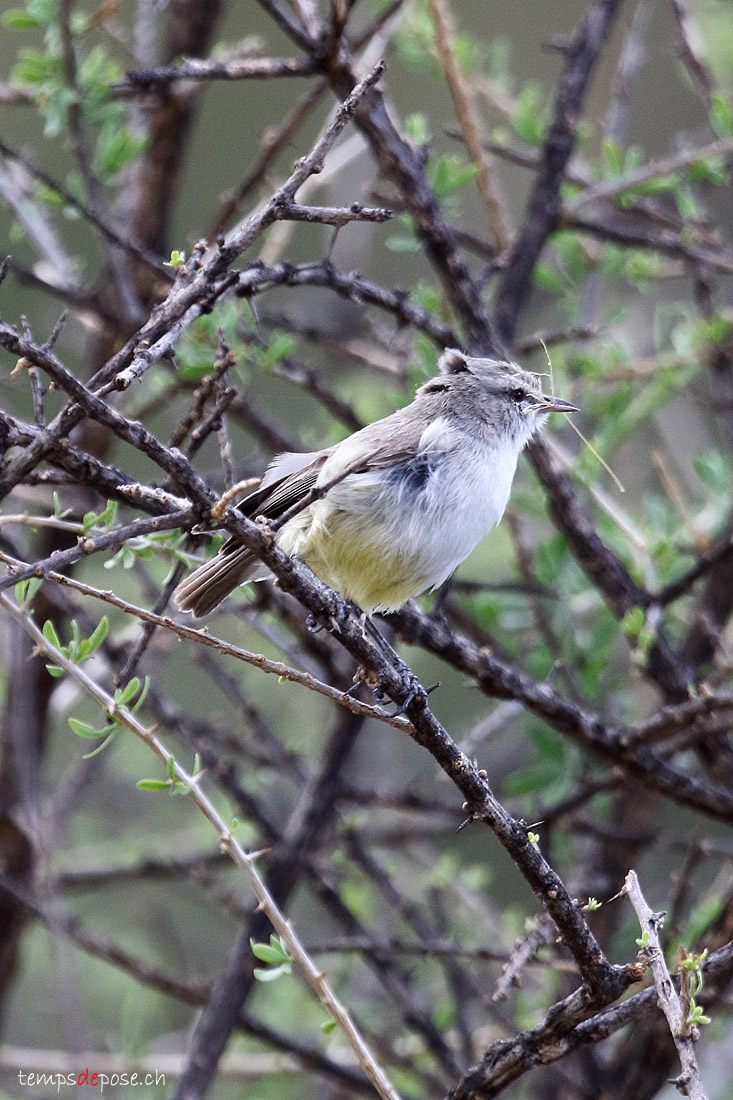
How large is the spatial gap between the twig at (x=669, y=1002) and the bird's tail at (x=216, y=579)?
47.7 inches

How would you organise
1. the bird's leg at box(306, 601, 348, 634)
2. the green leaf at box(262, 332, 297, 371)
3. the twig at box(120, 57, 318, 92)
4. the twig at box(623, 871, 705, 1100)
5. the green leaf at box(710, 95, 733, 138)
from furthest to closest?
the green leaf at box(710, 95, 733, 138)
the green leaf at box(262, 332, 297, 371)
the twig at box(120, 57, 318, 92)
the bird's leg at box(306, 601, 348, 634)
the twig at box(623, 871, 705, 1100)

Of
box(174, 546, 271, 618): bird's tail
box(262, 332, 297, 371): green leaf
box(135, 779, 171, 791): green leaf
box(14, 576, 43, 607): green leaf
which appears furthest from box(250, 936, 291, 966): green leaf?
box(262, 332, 297, 371): green leaf

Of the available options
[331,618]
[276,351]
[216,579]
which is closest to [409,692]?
[331,618]

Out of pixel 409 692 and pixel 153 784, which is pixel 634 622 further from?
pixel 153 784

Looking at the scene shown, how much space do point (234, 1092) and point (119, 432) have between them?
484 centimetres

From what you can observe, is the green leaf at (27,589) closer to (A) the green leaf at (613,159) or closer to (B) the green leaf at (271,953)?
(B) the green leaf at (271,953)

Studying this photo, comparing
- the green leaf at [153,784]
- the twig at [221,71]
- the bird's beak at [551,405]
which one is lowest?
the green leaf at [153,784]

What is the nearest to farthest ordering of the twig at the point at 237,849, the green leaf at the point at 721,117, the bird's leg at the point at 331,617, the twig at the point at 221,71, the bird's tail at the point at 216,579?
the twig at the point at 237,849 < the bird's leg at the point at 331,617 < the bird's tail at the point at 216,579 < the twig at the point at 221,71 < the green leaf at the point at 721,117

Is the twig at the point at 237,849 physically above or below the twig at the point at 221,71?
below

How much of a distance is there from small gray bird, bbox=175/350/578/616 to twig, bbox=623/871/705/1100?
1109 millimetres

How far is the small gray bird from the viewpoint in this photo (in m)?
2.79

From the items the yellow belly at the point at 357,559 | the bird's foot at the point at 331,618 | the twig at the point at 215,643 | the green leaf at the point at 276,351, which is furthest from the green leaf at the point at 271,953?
the green leaf at the point at 276,351

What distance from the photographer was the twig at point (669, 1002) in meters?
1.70

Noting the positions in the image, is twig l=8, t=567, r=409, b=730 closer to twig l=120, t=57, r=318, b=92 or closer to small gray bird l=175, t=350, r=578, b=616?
small gray bird l=175, t=350, r=578, b=616
